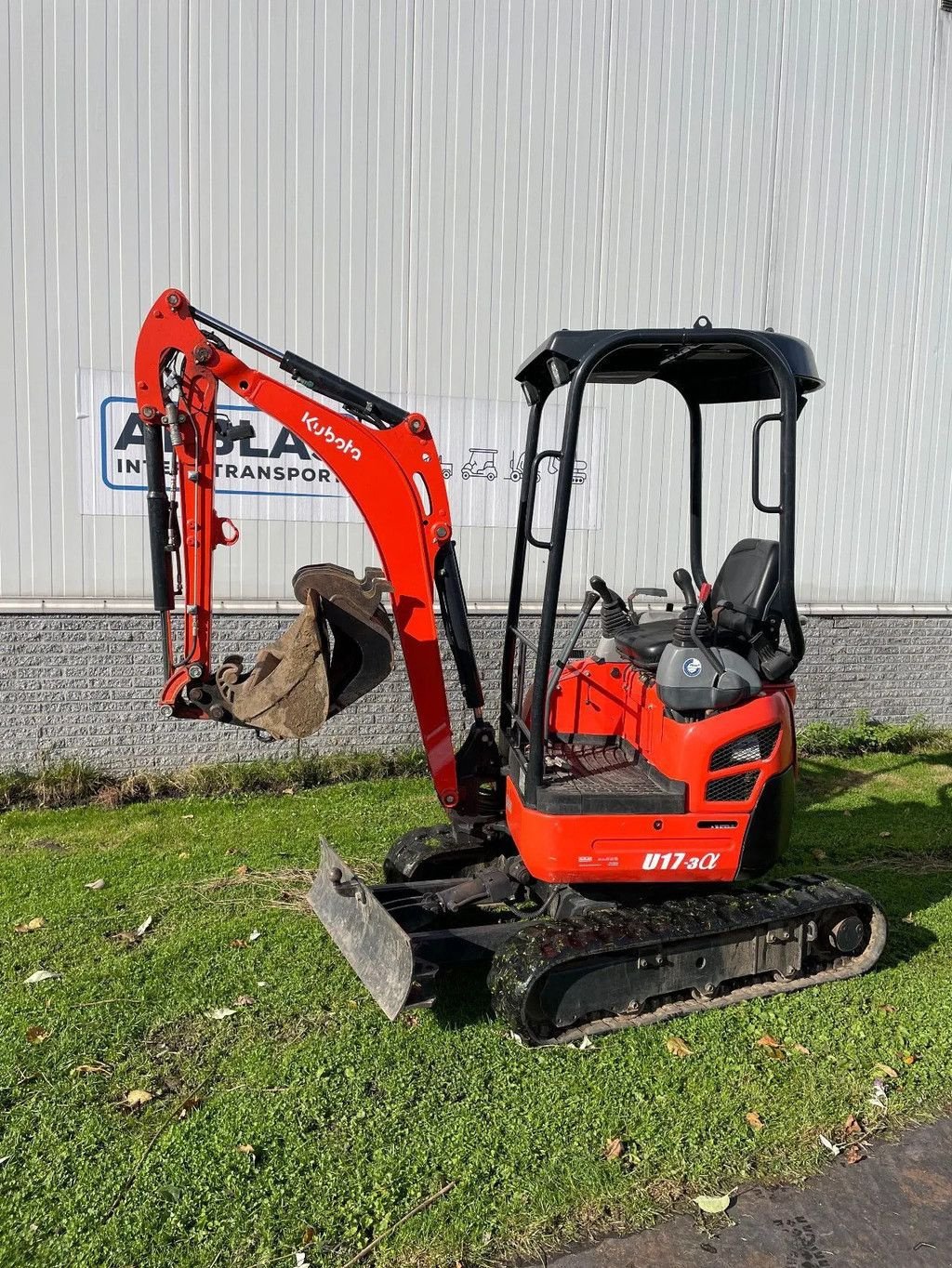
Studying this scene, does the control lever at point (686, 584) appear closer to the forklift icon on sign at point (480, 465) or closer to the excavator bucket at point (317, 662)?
the excavator bucket at point (317, 662)

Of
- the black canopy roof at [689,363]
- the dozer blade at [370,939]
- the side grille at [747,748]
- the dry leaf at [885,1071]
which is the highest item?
the black canopy roof at [689,363]

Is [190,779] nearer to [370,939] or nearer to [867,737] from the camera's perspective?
[370,939]

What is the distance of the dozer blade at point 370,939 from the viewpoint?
12.1 ft

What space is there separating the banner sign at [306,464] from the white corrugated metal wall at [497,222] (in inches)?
5.7

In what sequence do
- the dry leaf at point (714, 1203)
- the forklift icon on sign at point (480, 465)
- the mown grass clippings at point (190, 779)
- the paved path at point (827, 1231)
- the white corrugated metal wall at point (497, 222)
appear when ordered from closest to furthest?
the paved path at point (827, 1231), the dry leaf at point (714, 1203), the mown grass clippings at point (190, 779), the white corrugated metal wall at point (497, 222), the forklift icon on sign at point (480, 465)

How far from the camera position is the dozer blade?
3688mm

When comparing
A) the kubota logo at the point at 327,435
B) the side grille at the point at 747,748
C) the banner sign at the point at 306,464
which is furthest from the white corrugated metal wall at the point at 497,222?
the side grille at the point at 747,748

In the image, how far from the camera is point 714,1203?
10.1 feet

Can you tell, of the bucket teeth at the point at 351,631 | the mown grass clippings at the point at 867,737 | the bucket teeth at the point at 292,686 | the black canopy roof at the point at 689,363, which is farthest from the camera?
the mown grass clippings at the point at 867,737

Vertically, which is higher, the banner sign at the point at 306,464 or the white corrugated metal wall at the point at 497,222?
the white corrugated metal wall at the point at 497,222

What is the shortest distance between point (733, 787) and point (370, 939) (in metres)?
1.77

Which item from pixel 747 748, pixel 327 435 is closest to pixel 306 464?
pixel 327 435

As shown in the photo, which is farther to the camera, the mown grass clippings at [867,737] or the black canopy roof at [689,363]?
the mown grass clippings at [867,737]

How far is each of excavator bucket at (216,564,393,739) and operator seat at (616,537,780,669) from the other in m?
1.25
